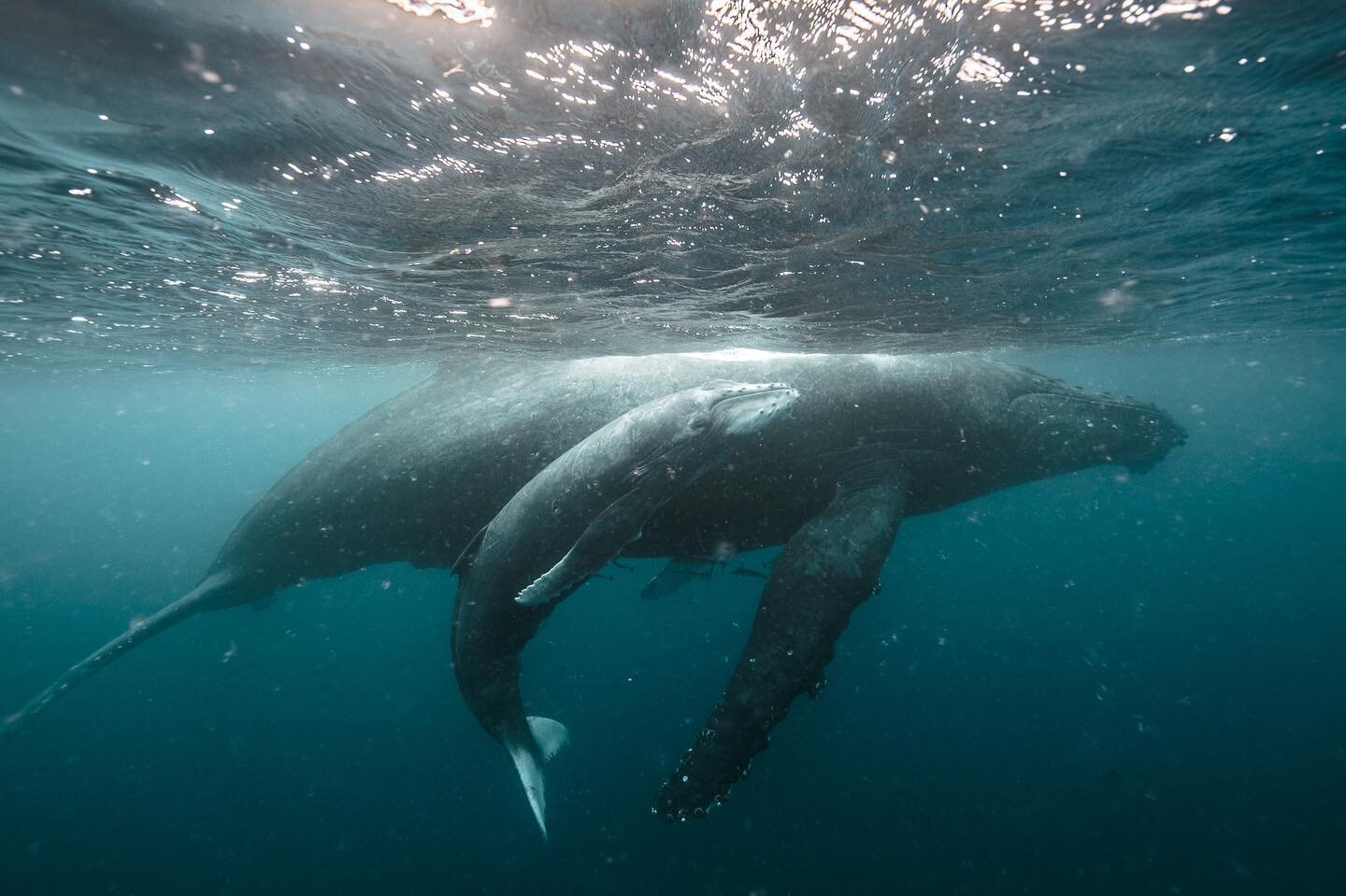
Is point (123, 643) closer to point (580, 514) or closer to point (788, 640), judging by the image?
point (580, 514)

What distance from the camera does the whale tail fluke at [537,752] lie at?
193 inches

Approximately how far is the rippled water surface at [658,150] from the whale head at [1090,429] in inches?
114

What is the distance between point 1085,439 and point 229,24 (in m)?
11.2

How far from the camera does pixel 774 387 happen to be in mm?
4723

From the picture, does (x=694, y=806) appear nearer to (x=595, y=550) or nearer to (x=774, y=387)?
(x=595, y=550)

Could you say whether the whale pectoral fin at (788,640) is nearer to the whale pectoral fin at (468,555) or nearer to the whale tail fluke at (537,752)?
the whale tail fluke at (537,752)

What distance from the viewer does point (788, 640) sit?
476 centimetres

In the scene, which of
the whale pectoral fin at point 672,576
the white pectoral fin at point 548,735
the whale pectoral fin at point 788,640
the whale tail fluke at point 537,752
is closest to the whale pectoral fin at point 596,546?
the whale pectoral fin at point 788,640

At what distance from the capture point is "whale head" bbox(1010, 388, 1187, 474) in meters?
8.12

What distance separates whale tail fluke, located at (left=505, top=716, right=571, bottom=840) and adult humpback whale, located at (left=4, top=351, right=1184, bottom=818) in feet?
7.04

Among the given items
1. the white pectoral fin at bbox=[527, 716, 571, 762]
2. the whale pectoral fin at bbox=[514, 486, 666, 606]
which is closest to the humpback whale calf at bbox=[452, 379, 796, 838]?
the whale pectoral fin at bbox=[514, 486, 666, 606]

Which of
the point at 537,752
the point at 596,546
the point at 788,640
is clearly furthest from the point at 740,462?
the point at 537,752

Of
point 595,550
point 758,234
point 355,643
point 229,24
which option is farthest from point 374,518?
point 355,643

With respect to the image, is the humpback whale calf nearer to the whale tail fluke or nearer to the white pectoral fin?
the whale tail fluke
